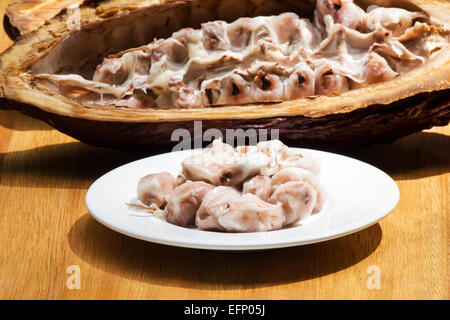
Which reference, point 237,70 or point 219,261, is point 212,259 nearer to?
point 219,261

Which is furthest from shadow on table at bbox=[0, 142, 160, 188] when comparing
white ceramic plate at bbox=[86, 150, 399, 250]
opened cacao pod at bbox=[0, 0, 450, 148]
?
white ceramic plate at bbox=[86, 150, 399, 250]

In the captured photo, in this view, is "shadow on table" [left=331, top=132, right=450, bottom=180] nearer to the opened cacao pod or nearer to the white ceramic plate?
the opened cacao pod

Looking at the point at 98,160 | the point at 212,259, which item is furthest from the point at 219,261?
the point at 98,160

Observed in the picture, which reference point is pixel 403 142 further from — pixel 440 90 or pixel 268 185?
pixel 268 185

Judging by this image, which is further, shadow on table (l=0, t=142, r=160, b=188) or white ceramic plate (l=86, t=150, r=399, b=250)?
shadow on table (l=0, t=142, r=160, b=188)

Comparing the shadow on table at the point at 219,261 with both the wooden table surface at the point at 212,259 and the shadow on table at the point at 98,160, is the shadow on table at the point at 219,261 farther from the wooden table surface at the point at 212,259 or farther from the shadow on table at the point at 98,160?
the shadow on table at the point at 98,160
